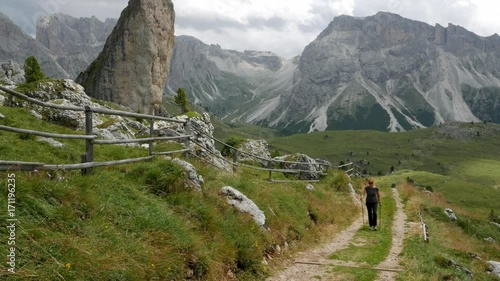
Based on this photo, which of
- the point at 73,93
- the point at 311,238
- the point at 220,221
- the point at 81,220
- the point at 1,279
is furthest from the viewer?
the point at 73,93

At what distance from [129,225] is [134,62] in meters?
94.2

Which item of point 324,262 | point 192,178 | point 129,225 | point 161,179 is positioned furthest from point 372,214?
point 129,225

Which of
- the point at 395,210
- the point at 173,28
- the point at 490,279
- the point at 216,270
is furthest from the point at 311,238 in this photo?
the point at 173,28

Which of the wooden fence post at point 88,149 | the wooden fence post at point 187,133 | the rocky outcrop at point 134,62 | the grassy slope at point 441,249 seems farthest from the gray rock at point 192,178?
the rocky outcrop at point 134,62

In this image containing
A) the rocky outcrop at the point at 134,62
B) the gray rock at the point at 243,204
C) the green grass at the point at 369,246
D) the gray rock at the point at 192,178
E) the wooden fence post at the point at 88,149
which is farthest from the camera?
the rocky outcrop at the point at 134,62

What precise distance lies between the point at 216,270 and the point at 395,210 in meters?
26.1

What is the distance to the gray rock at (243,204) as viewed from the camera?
13.8 m

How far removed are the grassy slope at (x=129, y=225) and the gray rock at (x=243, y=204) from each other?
1.33 feet

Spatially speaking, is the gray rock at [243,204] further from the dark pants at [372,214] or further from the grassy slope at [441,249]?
the dark pants at [372,214]

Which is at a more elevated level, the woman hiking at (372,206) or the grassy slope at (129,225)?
the grassy slope at (129,225)

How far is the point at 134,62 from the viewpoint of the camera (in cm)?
9662

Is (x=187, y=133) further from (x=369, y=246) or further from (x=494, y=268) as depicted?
(x=494, y=268)

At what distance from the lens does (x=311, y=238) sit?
58.3 ft

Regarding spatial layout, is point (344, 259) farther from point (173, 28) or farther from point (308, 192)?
point (173, 28)
